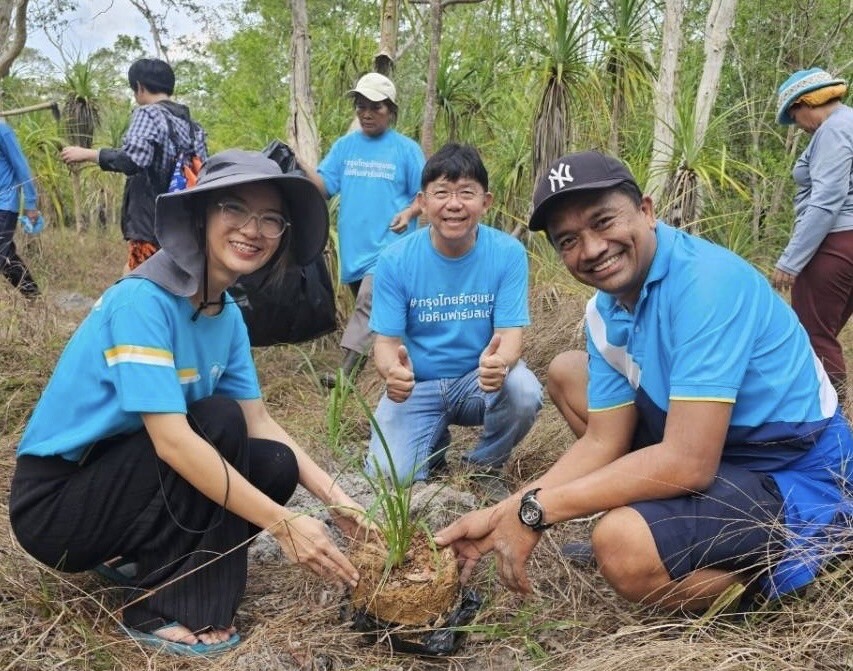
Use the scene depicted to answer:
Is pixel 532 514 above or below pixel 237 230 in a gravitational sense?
below

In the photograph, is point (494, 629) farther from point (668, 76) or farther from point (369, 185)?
point (668, 76)

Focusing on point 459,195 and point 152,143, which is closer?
point 459,195

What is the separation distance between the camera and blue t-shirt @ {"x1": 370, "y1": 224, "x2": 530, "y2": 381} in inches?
127

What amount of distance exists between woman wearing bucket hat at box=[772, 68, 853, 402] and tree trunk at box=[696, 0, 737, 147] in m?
2.27

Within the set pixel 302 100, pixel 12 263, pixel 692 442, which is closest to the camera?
pixel 692 442

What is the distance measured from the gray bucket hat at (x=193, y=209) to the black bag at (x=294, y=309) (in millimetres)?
1724

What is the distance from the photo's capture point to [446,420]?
10.9 feet

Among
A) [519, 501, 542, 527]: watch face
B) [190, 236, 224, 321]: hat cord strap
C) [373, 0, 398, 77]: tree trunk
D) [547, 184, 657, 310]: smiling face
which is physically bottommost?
[519, 501, 542, 527]: watch face

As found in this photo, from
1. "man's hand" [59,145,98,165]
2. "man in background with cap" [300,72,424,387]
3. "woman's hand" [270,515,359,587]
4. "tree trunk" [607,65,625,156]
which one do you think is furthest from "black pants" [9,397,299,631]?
"tree trunk" [607,65,625,156]

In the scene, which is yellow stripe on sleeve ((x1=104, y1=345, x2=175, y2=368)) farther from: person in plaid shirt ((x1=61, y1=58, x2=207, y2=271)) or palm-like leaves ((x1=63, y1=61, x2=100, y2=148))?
palm-like leaves ((x1=63, y1=61, x2=100, y2=148))

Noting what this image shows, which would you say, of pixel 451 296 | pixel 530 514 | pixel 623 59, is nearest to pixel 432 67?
pixel 623 59

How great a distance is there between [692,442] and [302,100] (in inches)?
171

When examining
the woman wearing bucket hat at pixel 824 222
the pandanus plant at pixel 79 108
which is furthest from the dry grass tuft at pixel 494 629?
the pandanus plant at pixel 79 108

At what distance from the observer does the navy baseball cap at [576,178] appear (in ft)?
6.34
